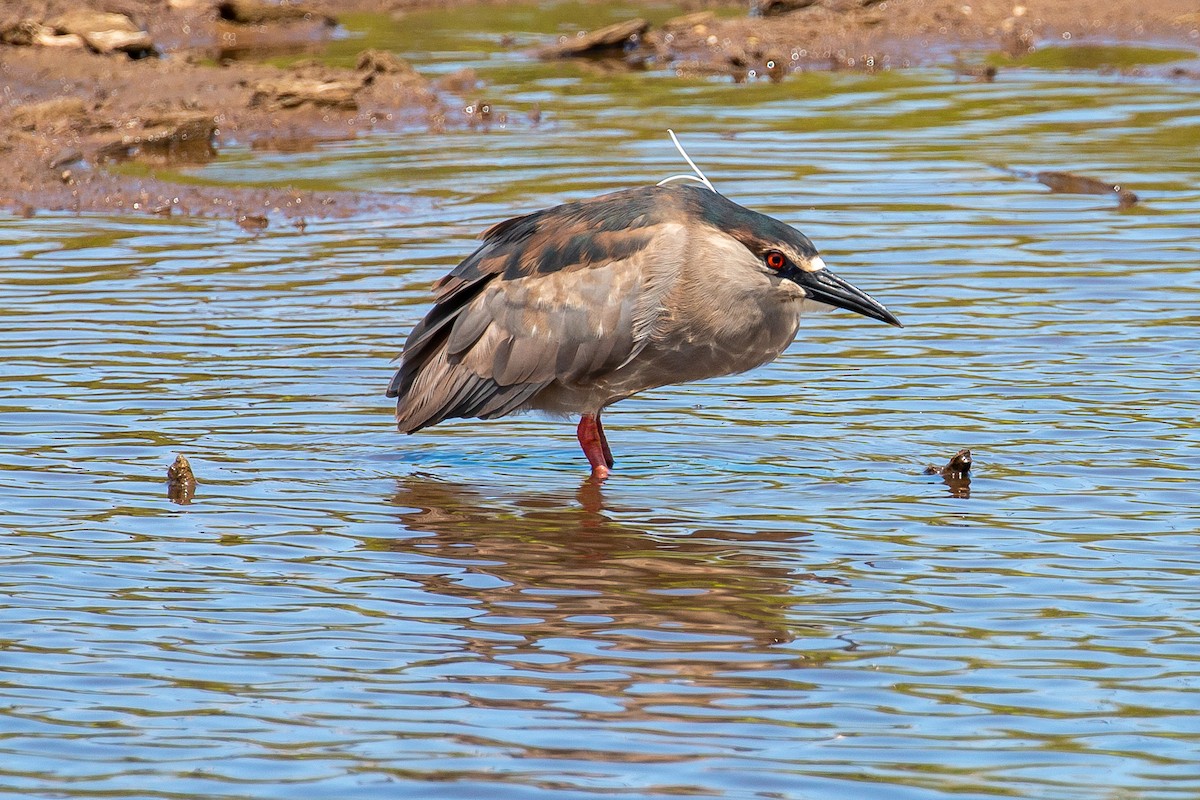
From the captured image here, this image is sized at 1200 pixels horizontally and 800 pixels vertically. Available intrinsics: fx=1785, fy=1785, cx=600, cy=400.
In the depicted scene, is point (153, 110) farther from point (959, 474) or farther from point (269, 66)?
point (959, 474)

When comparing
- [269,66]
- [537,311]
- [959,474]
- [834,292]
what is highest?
[269,66]

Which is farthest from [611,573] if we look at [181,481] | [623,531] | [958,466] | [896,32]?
[896,32]

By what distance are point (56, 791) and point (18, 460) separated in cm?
338

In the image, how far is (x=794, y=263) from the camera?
292 inches

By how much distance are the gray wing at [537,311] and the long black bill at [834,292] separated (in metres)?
0.55

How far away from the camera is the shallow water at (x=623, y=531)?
15.8 ft

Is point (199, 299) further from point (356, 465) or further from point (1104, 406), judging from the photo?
point (1104, 406)

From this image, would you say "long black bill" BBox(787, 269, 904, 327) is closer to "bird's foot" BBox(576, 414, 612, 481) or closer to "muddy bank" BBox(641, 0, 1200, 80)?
"bird's foot" BBox(576, 414, 612, 481)

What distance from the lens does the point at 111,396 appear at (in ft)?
28.3

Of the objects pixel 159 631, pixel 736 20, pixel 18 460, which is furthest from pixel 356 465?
pixel 736 20

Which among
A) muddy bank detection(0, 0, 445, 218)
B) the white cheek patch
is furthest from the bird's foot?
muddy bank detection(0, 0, 445, 218)

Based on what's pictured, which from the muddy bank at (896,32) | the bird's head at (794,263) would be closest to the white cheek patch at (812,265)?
the bird's head at (794,263)

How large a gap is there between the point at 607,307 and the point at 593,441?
0.67 m

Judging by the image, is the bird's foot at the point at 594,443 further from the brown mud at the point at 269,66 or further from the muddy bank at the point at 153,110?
the muddy bank at the point at 153,110
